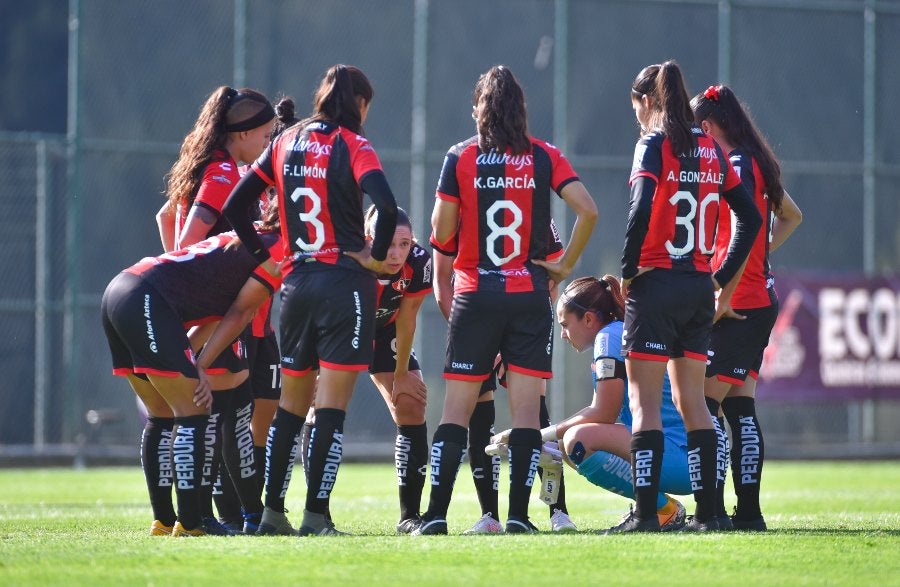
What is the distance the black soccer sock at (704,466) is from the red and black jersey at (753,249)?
0.92 m

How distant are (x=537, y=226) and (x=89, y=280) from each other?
34.8 feet

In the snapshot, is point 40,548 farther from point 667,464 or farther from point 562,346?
point 562,346

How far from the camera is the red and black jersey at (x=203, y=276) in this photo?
6086 mm

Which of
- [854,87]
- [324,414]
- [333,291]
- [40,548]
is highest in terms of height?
[854,87]

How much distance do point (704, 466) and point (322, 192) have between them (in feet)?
7.01

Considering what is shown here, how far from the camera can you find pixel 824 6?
18.3 meters

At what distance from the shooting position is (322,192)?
19.6 feet

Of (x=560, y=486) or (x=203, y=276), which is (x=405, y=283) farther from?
(x=560, y=486)

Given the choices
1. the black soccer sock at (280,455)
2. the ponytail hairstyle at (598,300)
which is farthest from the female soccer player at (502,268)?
the ponytail hairstyle at (598,300)

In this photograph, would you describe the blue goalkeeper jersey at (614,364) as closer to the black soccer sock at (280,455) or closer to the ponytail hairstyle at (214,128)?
the black soccer sock at (280,455)

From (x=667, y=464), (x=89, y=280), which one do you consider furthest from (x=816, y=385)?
(x=667, y=464)

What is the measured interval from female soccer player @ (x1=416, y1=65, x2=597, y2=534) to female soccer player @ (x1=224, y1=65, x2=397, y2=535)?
431 millimetres

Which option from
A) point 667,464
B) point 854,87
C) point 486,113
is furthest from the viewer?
point 854,87

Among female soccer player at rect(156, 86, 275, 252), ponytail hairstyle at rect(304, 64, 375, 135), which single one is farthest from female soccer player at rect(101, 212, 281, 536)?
ponytail hairstyle at rect(304, 64, 375, 135)
